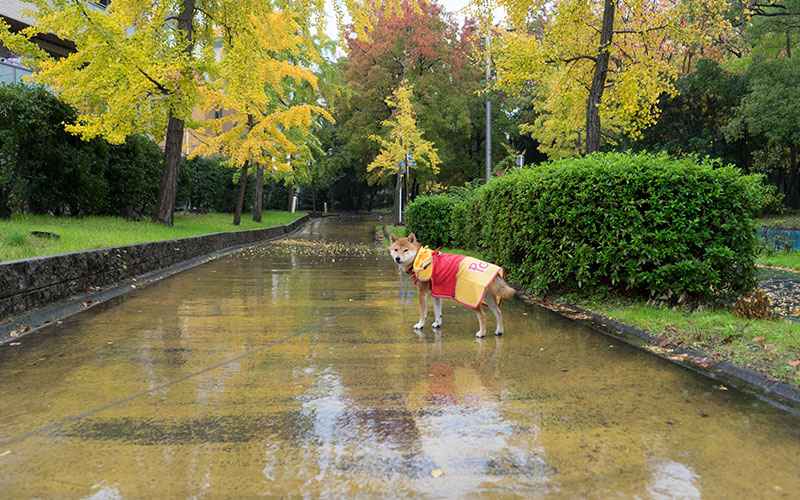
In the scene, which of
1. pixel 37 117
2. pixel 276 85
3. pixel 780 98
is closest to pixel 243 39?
pixel 37 117

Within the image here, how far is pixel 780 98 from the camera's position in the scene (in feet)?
79.5

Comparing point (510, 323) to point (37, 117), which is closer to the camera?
point (510, 323)

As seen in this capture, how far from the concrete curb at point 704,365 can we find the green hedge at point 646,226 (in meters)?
0.95

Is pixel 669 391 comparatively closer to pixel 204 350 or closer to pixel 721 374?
pixel 721 374

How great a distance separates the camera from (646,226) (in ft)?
25.2

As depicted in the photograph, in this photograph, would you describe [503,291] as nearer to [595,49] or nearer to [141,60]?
[595,49]

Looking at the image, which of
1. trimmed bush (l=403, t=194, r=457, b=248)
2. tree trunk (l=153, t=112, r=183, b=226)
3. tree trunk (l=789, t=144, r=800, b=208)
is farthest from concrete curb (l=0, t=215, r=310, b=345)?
tree trunk (l=789, t=144, r=800, b=208)

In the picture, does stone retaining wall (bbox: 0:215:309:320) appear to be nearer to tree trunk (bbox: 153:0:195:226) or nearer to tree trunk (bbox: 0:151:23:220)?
tree trunk (bbox: 0:151:23:220)

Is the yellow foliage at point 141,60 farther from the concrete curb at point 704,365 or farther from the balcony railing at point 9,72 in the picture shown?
the concrete curb at point 704,365

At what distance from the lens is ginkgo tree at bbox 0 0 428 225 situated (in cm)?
1479

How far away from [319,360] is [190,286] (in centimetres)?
608

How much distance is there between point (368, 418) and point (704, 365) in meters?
3.37

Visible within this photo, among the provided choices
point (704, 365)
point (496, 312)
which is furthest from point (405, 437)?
point (704, 365)

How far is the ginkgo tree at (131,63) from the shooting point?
14789 millimetres
